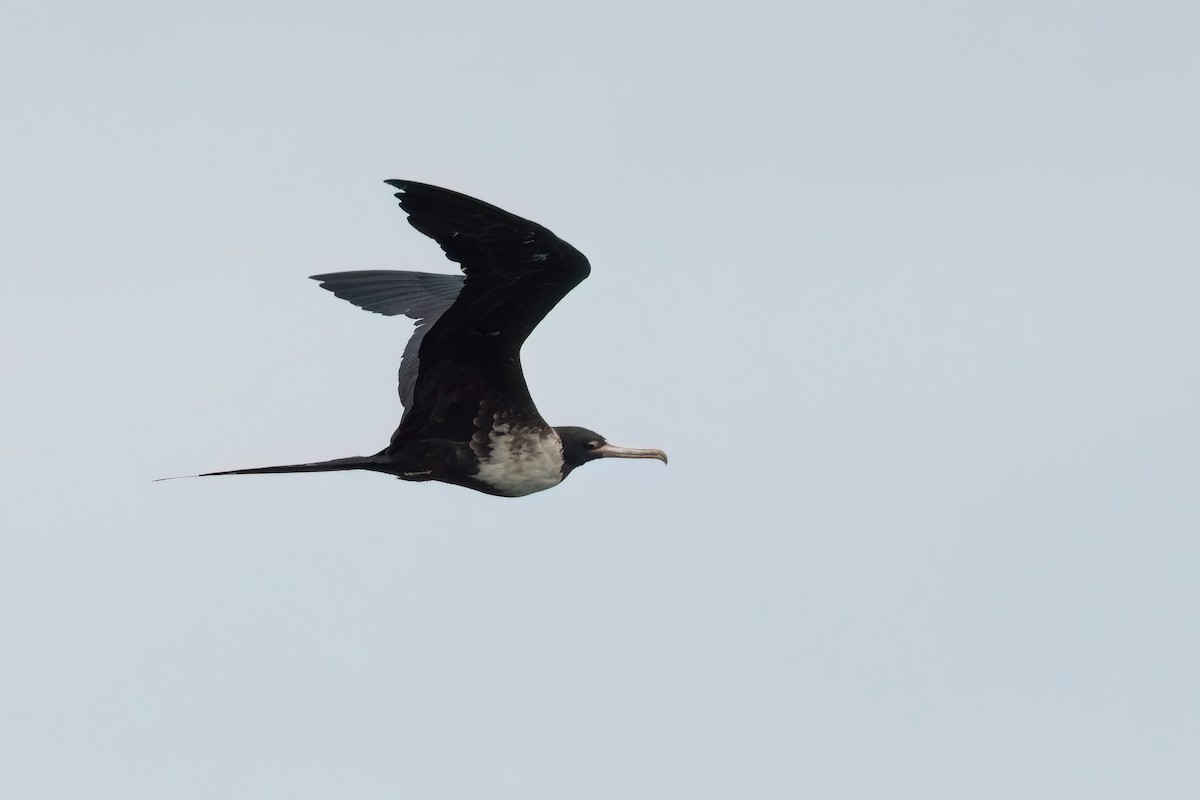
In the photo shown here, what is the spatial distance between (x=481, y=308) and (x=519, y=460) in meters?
1.06

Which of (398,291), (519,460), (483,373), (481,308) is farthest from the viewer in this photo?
(398,291)

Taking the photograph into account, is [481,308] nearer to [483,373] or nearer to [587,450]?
[483,373]

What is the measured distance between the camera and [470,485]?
9.82 meters

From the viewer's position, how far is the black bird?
329 inches

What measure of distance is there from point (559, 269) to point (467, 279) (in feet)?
1.42

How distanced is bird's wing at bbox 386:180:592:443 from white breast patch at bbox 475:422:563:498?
82mm

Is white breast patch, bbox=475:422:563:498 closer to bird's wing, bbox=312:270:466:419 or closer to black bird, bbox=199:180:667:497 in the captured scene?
black bird, bbox=199:180:667:497

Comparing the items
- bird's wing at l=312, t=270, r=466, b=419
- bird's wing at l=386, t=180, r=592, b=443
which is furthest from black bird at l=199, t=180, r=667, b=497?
bird's wing at l=312, t=270, r=466, b=419

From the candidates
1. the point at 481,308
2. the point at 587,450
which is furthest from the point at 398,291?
the point at 481,308

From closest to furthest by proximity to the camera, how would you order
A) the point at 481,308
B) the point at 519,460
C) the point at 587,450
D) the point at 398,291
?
the point at 481,308 → the point at 519,460 → the point at 587,450 → the point at 398,291

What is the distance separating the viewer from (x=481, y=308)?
29.5 ft

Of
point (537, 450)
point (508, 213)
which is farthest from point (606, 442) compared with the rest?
point (508, 213)

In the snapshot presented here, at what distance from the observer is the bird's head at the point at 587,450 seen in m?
10.1

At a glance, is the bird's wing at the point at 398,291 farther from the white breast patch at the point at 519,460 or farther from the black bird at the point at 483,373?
the white breast patch at the point at 519,460
